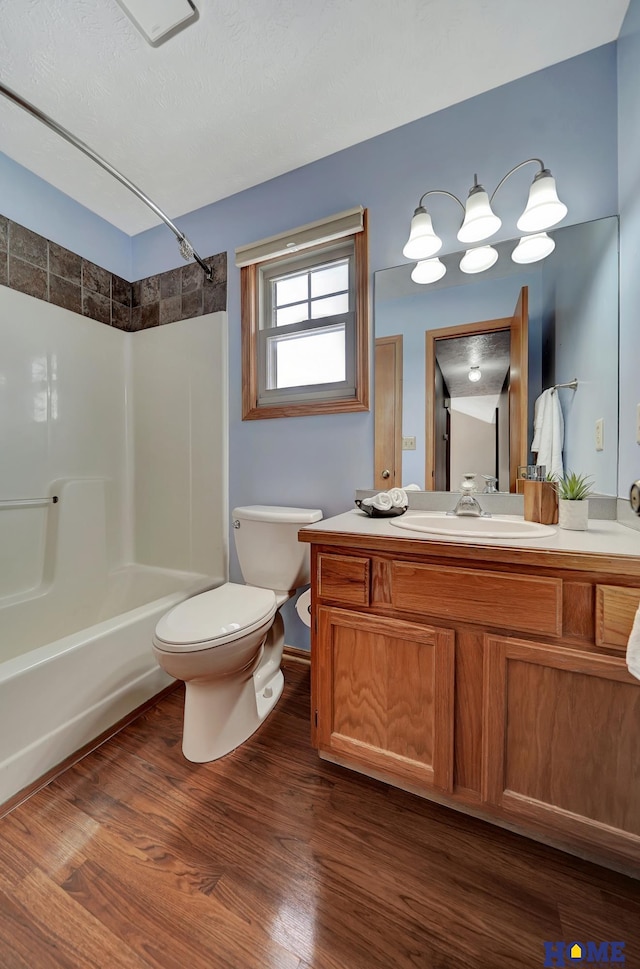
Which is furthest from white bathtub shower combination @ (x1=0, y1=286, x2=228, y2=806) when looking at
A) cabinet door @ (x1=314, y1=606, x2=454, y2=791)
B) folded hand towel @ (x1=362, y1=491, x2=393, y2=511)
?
folded hand towel @ (x1=362, y1=491, x2=393, y2=511)

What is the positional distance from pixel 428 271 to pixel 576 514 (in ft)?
3.60

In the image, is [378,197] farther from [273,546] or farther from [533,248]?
[273,546]

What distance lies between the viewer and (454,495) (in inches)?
57.2

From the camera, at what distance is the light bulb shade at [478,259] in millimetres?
1350

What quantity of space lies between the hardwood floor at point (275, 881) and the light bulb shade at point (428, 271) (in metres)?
1.88

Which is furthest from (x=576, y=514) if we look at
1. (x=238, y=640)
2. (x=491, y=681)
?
(x=238, y=640)

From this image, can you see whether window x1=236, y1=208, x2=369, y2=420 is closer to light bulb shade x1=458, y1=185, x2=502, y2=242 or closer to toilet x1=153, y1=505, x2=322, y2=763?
light bulb shade x1=458, y1=185, x2=502, y2=242

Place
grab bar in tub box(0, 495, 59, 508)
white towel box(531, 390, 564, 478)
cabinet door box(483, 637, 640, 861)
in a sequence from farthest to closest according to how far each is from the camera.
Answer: grab bar in tub box(0, 495, 59, 508) → white towel box(531, 390, 564, 478) → cabinet door box(483, 637, 640, 861)

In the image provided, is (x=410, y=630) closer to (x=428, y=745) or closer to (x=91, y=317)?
(x=428, y=745)

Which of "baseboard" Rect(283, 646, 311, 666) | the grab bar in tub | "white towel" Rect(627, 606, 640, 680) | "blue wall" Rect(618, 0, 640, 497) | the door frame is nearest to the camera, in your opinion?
"white towel" Rect(627, 606, 640, 680)

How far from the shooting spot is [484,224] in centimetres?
127

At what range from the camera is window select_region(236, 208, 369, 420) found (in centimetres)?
163

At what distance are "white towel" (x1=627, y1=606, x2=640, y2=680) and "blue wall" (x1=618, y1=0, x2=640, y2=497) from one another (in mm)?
544

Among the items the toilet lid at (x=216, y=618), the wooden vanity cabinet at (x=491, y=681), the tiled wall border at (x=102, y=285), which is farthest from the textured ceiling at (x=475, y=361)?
the tiled wall border at (x=102, y=285)
